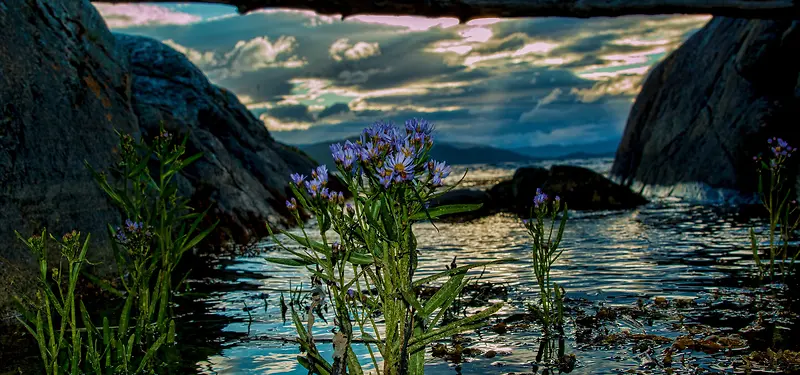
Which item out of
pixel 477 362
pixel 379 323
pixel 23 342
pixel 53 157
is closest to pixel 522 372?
pixel 477 362

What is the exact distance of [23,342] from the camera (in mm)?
4828

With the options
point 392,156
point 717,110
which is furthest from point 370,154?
point 717,110

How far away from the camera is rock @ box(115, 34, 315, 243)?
37.1 ft

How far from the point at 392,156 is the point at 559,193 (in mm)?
17183

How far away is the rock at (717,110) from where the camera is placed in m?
15.7

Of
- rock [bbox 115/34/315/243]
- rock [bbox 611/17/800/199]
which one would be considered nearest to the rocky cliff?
rock [bbox 115/34/315/243]

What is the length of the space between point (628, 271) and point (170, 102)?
948 centimetres

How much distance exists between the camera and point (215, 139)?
12.9 metres

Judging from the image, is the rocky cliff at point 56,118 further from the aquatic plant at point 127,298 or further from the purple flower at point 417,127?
the purple flower at point 417,127

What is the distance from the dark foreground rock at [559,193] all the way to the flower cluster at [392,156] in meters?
14.3

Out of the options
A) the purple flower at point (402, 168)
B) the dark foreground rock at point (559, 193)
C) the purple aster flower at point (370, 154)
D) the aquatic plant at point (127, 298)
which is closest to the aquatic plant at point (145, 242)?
the aquatic plant at point (127, 298)

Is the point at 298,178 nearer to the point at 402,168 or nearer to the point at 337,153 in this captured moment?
the point at 337,153

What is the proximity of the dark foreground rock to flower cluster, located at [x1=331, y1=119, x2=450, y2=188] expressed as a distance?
14294mm

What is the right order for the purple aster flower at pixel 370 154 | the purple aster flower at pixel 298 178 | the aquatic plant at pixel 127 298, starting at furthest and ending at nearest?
the aquatic plant at pixel 127 298 < the purple aster flower at pixel 298 178 < the purple aster flower at pixel 370 154
